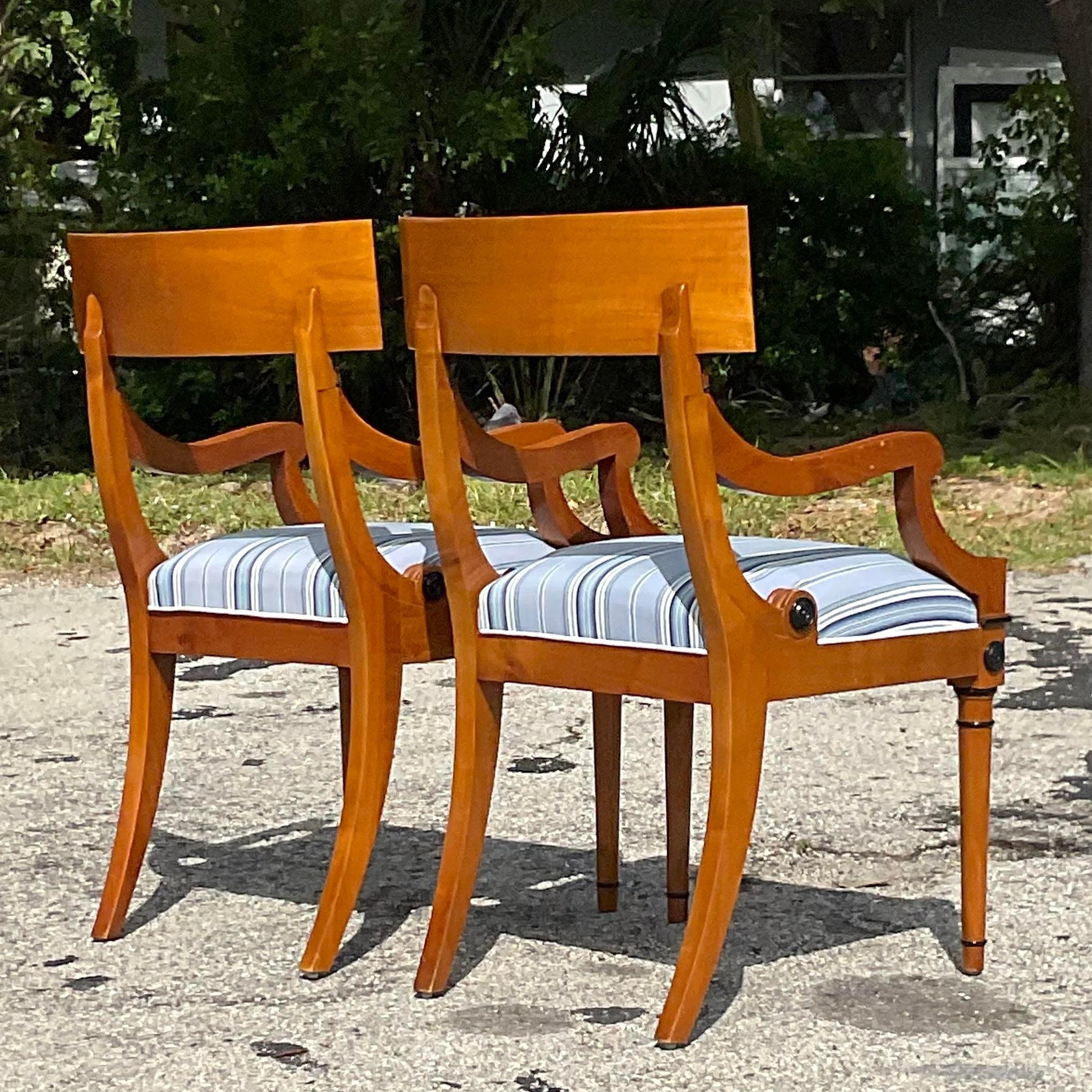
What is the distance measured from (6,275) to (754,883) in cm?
892

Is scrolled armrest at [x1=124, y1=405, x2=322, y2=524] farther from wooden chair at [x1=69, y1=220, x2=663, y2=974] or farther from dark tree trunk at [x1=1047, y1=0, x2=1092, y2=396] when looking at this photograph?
dark tree trunk at [x1=1047, y1=0, x2=1092, y2=396]

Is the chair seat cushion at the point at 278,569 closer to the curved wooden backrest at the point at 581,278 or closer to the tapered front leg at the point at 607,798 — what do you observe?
the tapered front leg at the point at 607,798

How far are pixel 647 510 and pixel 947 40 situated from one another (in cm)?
712

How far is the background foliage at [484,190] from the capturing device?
12039mm

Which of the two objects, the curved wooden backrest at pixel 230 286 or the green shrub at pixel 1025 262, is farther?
the green shrub at pixel 1025 262

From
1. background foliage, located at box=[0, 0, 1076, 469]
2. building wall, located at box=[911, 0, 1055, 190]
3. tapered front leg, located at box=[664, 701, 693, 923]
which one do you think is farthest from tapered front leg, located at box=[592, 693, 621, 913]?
building wall, located at box=[911, 0, 1055, 190]

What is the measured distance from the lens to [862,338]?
13672 millimetres

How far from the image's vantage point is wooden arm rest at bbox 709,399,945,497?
11.1ft

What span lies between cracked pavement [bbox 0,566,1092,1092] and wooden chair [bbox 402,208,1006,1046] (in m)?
0.16

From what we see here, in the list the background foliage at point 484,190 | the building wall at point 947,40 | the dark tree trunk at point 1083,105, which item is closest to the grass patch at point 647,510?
the background foliage at point 484,190

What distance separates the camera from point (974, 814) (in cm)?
372

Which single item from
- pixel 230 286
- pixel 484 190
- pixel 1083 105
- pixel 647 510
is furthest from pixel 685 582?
pixel 1083 105

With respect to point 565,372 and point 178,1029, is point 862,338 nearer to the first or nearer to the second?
point 565,372

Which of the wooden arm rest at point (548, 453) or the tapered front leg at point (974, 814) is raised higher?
the wooden arm rest at point (548, 453)
